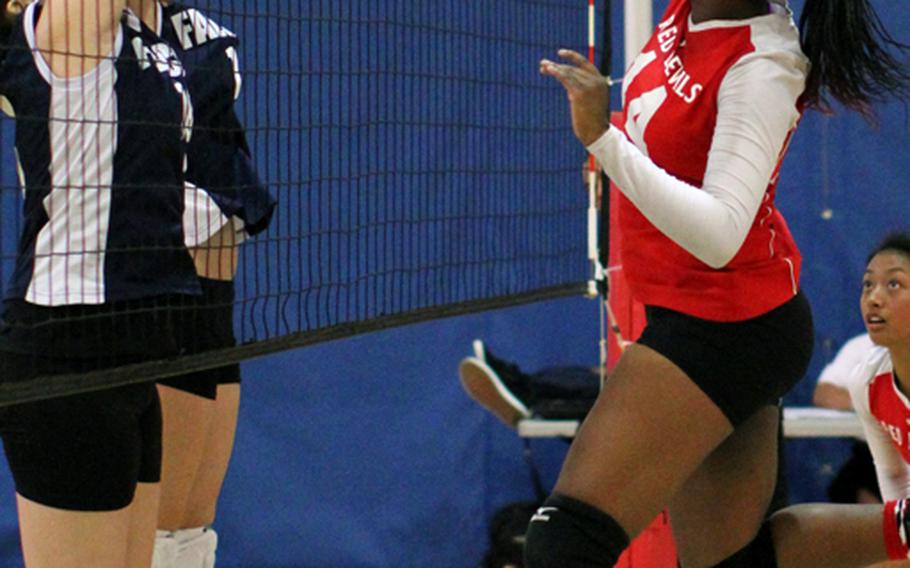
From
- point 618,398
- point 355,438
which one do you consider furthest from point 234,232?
point 355,438

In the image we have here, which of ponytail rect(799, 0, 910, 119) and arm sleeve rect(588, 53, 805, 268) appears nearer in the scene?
arm sleeve rect(588, 53, 805, 268)

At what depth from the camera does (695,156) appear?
2.52 meters

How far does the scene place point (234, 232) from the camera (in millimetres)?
3154

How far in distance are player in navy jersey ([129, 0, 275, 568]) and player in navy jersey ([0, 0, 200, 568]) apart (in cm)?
36

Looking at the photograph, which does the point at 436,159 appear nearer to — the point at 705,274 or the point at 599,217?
the point at 599,217

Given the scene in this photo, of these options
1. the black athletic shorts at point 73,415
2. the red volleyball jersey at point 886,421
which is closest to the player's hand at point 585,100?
the black athletic shorts at point 73,415

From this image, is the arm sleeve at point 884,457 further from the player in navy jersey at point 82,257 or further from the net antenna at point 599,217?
the player in navy jersey at point 82,257

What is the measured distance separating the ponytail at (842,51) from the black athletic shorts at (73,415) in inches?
48.0

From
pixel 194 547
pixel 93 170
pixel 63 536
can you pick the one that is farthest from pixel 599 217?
pixel 63 536

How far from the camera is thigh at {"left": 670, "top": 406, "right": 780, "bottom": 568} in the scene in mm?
2686

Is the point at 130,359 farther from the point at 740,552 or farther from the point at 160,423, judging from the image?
the point at 740,552

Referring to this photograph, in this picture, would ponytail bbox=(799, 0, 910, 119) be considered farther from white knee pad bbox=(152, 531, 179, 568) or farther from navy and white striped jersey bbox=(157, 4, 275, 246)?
white knee pad bbox=(152, 531, 179, 568)

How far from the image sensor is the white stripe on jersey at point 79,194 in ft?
7.92

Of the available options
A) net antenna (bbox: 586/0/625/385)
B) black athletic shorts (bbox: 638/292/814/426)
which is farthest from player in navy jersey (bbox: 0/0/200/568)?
net antenna (bbox: 586/0/625/385)
